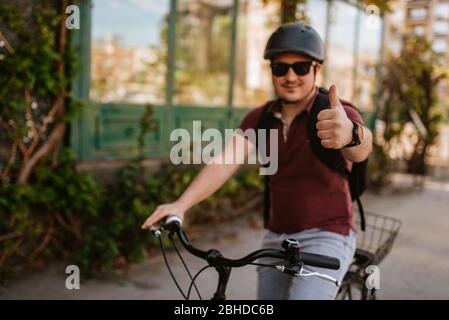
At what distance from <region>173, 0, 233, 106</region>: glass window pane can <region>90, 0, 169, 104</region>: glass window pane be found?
93 cm

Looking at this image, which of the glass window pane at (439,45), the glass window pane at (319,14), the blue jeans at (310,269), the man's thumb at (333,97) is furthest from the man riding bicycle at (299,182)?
the glass window pane at (439,45)

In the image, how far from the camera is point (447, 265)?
16.5 ft

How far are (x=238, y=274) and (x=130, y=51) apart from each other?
3.37m

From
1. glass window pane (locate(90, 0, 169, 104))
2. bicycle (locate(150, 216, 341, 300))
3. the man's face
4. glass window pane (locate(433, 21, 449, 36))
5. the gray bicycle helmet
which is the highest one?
glass window pane (locate(433, 21, 449, 36))

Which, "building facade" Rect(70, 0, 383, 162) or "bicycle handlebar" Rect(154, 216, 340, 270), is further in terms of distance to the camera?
"building facade" Rect(70, 0, 383, 162)

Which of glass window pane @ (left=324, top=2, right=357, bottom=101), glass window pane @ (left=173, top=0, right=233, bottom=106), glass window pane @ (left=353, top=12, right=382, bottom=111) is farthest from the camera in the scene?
glass window pane @ (left=353, top=12, right=382, bottom=111)

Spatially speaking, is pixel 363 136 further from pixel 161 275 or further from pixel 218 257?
pixel 161 275

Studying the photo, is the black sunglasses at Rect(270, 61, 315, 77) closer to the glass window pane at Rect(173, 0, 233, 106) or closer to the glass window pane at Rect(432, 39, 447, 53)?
the glass window pane at Rect(173, 0, 233, 106)

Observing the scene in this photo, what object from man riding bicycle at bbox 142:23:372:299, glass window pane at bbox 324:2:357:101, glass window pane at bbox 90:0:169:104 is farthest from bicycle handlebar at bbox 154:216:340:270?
glass window pane at bbox 324:2:357:101

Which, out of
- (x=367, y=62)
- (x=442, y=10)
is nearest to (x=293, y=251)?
(x=442, y=10)

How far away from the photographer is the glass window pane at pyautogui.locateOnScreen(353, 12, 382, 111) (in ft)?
33.9

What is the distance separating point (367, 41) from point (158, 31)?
20.1ft

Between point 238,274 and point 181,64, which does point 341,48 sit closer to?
point 181,64

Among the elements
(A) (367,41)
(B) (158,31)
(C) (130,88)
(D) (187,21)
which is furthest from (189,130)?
(A) (367,41)
